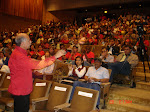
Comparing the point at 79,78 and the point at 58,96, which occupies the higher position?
the point at 79,78

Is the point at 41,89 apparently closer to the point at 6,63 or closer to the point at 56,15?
the point at 6,63

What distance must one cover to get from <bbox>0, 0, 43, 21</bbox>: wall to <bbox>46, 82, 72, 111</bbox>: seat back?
9.56m

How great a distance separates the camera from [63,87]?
2.48 m

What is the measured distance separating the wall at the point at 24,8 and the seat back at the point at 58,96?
376 inches

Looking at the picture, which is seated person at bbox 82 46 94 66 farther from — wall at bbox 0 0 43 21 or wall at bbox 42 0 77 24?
wall at bbox 42 0 77 24

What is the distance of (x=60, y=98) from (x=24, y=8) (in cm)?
1074

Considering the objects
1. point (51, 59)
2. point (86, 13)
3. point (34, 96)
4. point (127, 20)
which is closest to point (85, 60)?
point (34, 96)

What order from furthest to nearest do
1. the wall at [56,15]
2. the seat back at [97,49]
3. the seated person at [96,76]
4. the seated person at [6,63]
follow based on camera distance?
the wall at [56,15]
the seat back at [97,49]
the seated person at [6,63]
the seated person at [96,76]

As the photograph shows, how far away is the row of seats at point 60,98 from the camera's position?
2.16m

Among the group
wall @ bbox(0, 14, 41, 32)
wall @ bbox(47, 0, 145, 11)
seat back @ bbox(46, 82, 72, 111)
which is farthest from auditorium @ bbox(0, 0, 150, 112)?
wall @ bbox(0, 14, 41, 32)

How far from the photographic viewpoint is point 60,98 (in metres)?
2.43

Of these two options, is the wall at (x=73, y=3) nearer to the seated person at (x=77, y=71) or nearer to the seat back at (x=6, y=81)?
the seated person at (x=77, y=71)

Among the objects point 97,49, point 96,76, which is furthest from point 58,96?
point 97,49

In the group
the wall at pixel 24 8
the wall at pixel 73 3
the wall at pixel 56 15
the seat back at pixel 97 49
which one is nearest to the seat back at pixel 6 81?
the seat back at pixel 97 49
